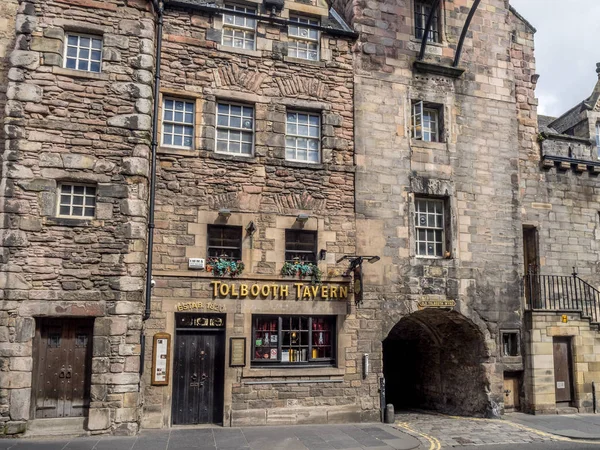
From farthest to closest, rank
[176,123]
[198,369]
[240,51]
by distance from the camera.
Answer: [240,51] → [176,123] → [198,369]

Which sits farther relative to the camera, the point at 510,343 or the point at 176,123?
the point at 510,343

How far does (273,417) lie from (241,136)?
6.78 meters

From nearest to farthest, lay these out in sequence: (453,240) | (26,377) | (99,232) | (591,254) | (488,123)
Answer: (26,377) → (99,232) → (453,240) → (488,123) → (591,254)

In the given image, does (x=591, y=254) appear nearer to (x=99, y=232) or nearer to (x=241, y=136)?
(x=241, y=136)

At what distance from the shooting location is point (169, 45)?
12.5m

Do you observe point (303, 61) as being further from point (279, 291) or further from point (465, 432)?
point (465, 432)

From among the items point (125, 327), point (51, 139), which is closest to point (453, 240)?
point (125, 327)

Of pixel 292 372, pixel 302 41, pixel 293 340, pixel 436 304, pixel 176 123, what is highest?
pixel 302 41

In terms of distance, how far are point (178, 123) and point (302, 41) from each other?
4.10m

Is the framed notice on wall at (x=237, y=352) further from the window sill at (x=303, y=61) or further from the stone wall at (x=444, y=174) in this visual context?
the window sill at (x=303, y=61)

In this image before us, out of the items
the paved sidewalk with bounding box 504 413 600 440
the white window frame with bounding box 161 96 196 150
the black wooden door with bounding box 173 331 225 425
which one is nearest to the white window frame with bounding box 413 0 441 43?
the white window frame with bounding box 161 96 196 150

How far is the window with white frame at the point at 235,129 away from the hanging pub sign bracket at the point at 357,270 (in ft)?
12.1

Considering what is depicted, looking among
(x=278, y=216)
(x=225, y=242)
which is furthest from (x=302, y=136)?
(x=225, y=242)

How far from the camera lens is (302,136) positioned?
1333 cm
